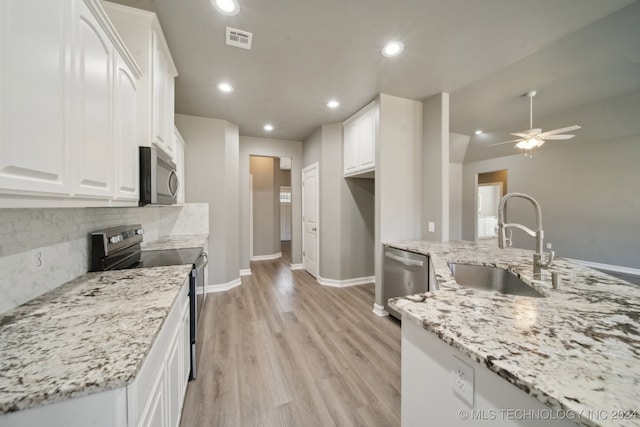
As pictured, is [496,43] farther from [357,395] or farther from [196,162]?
[196,162]

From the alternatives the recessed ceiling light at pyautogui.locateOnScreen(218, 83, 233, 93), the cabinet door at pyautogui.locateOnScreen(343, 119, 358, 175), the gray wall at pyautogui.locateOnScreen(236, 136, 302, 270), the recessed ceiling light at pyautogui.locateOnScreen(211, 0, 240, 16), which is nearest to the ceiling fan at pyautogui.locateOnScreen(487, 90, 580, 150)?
the cabinet door at pyautogui.locateOnScreen(343, 119, 358, 175)

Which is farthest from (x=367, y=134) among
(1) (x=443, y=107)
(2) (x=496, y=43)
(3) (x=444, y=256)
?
(3) (x=444, y=256)

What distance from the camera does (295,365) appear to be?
6.48 feet

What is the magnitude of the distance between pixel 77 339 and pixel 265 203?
205 inches

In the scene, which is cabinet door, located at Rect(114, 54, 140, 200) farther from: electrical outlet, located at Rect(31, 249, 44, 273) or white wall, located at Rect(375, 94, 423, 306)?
white wall, located at Rect(375, 94, 423, 306)

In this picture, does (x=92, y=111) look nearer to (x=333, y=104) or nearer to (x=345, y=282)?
(x=333, y=104)

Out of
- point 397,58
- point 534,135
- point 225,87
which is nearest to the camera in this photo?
point 397,58

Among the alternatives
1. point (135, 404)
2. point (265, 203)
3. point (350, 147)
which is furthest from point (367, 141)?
point (265, 203)

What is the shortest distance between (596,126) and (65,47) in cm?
725

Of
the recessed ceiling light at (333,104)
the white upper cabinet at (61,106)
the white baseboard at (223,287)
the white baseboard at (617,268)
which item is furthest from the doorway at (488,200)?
the white upper cabinet at (61,106)

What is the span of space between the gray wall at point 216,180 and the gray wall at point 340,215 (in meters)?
1.52

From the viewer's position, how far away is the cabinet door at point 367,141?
3104 millimetres

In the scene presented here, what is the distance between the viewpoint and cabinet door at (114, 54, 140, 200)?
51.1 inches

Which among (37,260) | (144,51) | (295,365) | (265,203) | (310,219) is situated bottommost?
(295,365)
